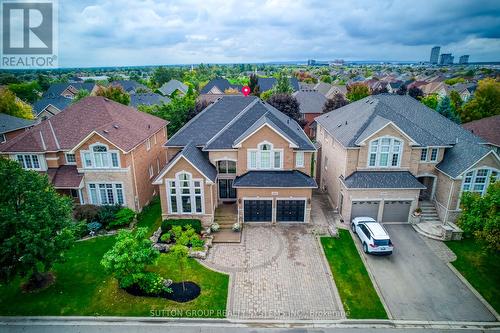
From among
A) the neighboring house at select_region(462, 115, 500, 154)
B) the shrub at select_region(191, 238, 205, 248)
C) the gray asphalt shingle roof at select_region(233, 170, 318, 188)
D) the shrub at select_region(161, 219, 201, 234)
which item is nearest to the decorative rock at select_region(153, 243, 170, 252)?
the shrub at select_region(161, 219, 201, 234)

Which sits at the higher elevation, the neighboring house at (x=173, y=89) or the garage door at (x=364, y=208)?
the neighboring house at (x=173, y=89)

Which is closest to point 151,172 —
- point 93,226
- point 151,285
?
point 93,226

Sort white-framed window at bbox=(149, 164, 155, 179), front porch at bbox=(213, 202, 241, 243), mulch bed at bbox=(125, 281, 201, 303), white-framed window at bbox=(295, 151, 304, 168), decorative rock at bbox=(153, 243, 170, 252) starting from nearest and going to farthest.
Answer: mulch bed at bbox=(125, 281, 201, 303) → decorative rock at bbox=(153, 243, 170, 252) → front porch at bbox=(213, 202, 241, 243) → white-framed window at bbox=(295, 151, 304, 168) → white-framed window at bbox=(149, 164, 155, 179)

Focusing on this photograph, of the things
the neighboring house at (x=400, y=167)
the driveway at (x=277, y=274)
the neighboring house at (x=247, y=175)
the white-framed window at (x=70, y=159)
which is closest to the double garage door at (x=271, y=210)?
the neighboring house at (x=247, y=175)

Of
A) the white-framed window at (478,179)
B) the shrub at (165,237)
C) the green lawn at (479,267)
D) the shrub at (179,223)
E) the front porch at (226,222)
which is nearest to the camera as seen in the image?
the green lawn at (479,267)

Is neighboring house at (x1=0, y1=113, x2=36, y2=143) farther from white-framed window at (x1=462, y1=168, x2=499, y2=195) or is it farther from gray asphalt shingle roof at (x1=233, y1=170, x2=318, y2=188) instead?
white-framed window at (x1=462, y1=168, x2=499, y2=195)

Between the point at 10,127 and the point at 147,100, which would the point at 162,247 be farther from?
the point at 147,100

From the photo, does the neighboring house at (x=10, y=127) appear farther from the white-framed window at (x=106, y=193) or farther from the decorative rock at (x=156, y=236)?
the decorative rock at (x=156, y=236)
